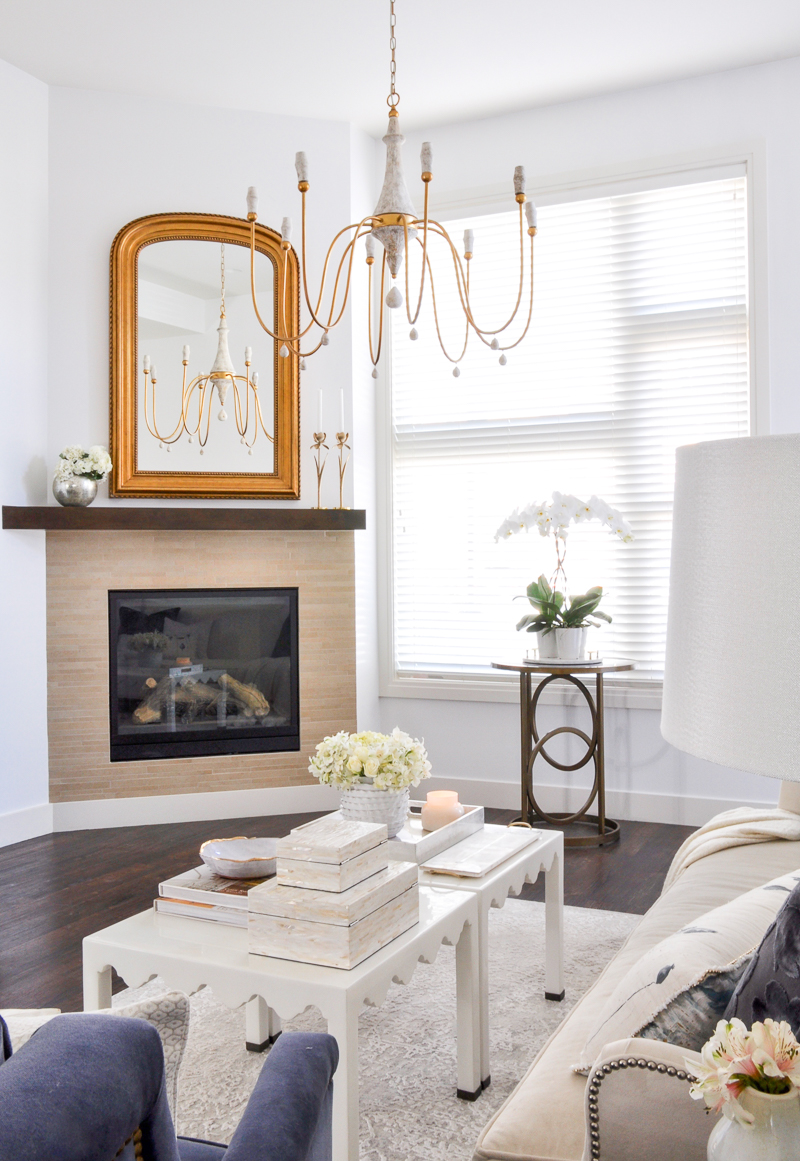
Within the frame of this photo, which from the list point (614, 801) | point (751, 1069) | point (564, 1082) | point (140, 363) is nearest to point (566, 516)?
point (614, 801)

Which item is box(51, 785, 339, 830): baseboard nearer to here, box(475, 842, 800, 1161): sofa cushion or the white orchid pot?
the white orchid pot

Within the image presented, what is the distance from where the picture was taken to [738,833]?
2537 millimetres

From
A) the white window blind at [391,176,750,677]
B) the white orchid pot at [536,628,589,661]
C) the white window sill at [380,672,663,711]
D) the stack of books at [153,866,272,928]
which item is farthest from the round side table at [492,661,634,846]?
the stack of books at [153,866,272,928]

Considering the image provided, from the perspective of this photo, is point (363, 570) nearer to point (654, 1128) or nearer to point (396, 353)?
point (396, 353)

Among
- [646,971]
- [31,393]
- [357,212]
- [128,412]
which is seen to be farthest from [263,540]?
[646,971]

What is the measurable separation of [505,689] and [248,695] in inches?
50.1

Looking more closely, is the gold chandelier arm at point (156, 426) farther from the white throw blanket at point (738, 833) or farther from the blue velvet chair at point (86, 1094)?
the blue velvet chair at point (86, 1094)

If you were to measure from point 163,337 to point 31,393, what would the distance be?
67 cm

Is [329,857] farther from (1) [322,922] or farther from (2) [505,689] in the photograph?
(2) [505,689]

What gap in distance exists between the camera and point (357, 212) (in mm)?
4934

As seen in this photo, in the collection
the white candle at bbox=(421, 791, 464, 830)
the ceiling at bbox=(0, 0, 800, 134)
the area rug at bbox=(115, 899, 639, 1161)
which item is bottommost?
the area rug at bbox=(115, 899, 639, 1161)

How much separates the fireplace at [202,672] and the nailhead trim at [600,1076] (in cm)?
383

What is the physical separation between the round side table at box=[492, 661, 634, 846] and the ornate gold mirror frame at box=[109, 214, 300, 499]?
57.3 inches

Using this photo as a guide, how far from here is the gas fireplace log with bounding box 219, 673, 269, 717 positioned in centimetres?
477
